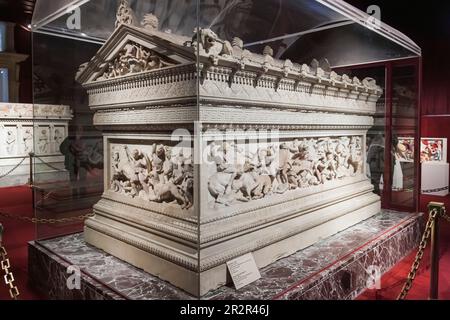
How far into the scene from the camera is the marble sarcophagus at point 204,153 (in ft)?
9.73

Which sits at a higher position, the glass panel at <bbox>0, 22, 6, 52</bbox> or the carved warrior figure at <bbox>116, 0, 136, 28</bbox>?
the glass panel at <bbox>0, 22, 6, 52</bbox>

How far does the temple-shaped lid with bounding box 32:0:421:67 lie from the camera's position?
144 inches

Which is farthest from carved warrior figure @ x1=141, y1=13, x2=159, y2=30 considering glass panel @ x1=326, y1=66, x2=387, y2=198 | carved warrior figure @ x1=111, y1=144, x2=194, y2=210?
glass panel @ x1=326, y1=66, x2=387, y2=198

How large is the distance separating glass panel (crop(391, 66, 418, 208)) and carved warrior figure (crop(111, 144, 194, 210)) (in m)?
4.51

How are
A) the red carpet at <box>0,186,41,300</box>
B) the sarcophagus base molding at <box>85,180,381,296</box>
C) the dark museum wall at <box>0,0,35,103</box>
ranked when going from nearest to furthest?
the sarcophagus base molding at <box>85,180,381,296</box> < the red carpet at <box>0,186,41,300</box> < the dark museum wall at <box>0,0,35,103</box>

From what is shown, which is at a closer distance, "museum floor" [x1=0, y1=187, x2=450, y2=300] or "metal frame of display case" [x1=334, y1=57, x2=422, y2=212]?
"museum floor" [x1=0, y1=187, x2=450, y2=300]

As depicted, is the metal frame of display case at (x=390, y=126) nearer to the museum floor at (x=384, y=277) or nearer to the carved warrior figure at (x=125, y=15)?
the museum floor at (x=384, y=277)

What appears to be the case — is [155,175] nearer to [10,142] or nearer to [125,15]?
[125,15]

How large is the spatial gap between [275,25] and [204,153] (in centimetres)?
289

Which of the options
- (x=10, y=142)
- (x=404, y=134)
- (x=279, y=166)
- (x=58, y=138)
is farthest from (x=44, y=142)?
(x=404, y=134)

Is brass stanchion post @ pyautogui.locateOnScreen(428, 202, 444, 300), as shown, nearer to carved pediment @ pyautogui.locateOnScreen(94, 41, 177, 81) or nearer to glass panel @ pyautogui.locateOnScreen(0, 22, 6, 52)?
carved pediment @ pyautogui.locateOnScreen(94, 41, 177, 81)

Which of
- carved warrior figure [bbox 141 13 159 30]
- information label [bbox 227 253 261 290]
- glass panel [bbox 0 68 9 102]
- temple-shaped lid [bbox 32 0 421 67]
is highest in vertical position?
glass panel [bbox 0 68 9 102]

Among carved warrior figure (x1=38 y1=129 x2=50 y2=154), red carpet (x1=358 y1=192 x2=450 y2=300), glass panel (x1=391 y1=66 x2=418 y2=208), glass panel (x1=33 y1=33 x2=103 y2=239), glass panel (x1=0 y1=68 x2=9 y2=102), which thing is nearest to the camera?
red carpet (x1=358 y1=192 x2=450 y2=300)

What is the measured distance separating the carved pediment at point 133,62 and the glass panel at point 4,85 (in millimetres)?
11637
